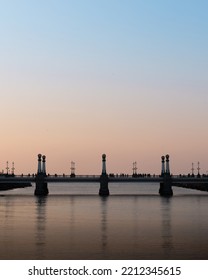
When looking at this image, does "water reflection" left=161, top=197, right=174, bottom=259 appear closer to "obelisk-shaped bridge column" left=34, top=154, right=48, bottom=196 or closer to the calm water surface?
the calm water surface

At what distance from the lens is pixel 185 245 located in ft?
134

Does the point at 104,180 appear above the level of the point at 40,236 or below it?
Answer: above

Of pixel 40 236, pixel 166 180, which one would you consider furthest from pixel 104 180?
pixel 40 236

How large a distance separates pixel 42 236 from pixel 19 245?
6141 mm

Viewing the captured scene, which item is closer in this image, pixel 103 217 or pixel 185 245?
pixel 185 245

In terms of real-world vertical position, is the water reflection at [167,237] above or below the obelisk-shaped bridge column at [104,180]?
below

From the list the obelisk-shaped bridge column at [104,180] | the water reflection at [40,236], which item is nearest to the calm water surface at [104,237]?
the water reflection at [40,236]

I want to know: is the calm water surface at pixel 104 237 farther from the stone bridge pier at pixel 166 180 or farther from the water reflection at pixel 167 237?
the stone bridge pier at pixel 166 180

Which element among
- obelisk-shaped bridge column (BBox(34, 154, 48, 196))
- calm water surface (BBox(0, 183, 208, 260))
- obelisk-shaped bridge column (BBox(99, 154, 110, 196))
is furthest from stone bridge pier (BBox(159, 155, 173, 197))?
calm water surface (BBox(0, 183, 208, 260))

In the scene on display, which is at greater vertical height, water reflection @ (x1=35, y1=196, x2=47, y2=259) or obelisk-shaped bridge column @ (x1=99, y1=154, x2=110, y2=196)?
obelisk-shaped bridge column @ (x1=99, y1=154, x2=110, y2=196)

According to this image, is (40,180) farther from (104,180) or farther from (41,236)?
(41,236)

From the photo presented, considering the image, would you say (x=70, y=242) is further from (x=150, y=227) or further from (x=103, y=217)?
(x=103, y=217)
